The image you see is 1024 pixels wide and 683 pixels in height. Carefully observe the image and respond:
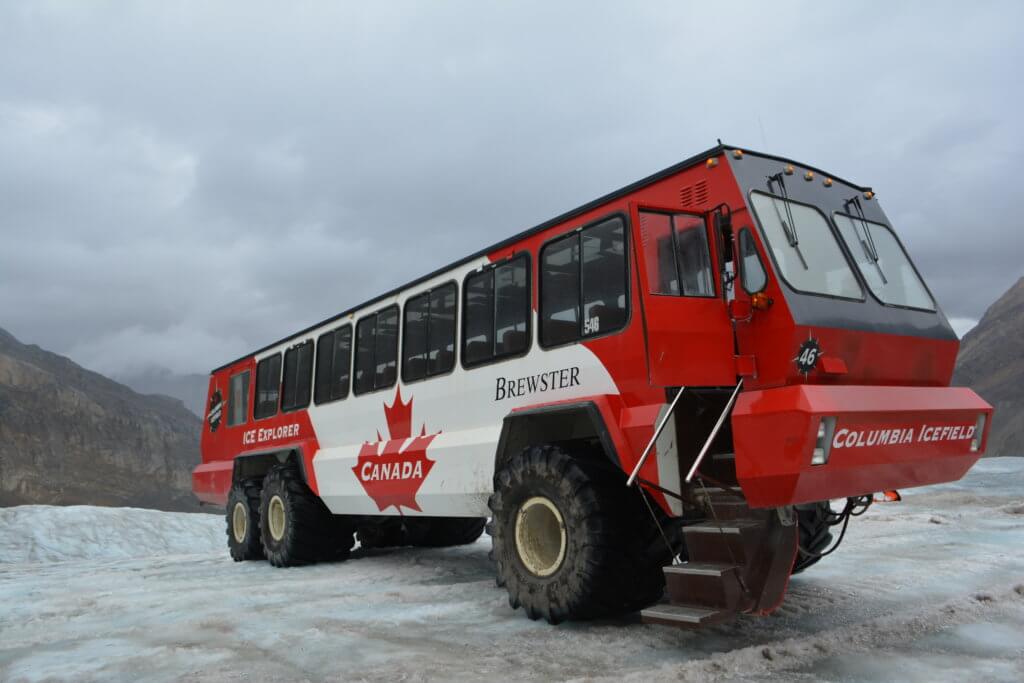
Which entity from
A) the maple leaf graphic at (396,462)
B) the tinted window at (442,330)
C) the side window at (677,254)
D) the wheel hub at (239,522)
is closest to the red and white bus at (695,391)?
the side window at (677,254)

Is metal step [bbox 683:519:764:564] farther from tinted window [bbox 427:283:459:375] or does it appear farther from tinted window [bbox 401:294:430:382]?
tinted window [bbox 401:294:430:382]

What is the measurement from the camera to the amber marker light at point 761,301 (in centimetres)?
504

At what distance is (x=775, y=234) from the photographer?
5.35m

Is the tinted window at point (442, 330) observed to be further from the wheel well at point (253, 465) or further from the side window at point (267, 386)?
the wheel well at point (253, 465)

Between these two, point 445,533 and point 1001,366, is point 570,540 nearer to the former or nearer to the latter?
point 445,533

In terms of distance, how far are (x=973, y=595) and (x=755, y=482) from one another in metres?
2.90

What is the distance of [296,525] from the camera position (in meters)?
9.78

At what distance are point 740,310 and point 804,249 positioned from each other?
0.83 meters

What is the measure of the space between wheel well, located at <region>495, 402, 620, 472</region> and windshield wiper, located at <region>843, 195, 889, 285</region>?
2.34 metres

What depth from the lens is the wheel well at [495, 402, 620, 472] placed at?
557 centimetres

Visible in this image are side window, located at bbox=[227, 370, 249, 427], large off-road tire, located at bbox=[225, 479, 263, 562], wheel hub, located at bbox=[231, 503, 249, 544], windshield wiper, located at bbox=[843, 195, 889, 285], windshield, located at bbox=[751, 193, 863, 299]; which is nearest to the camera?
windshield, located at bbox=[751, 193, 863, 299]

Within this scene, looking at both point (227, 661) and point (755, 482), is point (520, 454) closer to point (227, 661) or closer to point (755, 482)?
point (755, 482)

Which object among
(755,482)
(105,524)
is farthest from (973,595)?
(105,524)

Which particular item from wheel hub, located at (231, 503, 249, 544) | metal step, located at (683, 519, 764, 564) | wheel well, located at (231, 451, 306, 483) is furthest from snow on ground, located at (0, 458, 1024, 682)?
wheel well, located at (231, 451, 306, 483)
